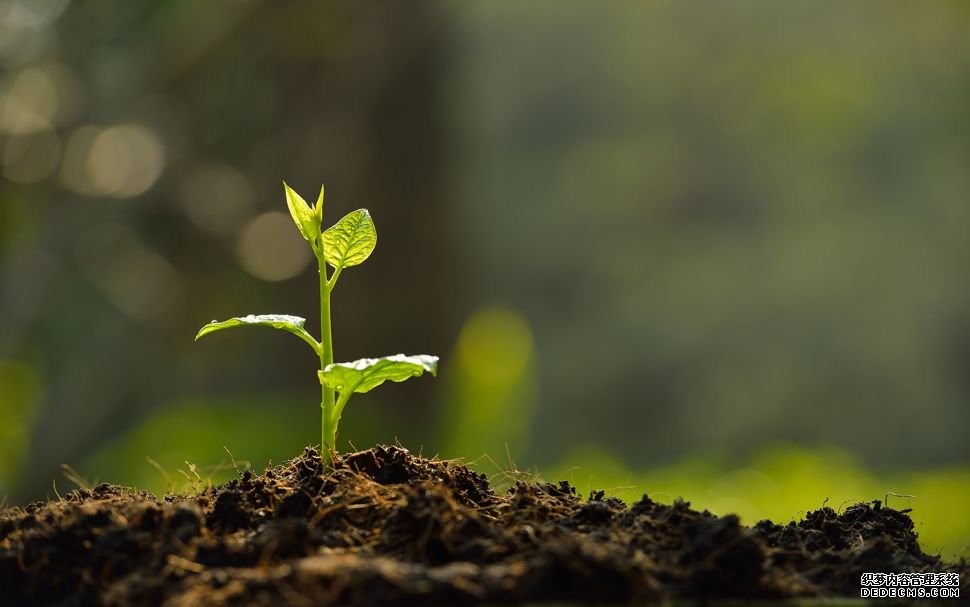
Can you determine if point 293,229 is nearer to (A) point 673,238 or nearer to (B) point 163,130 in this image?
(B) point 163,130

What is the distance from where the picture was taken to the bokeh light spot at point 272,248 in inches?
264

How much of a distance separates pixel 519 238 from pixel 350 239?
52.3ft

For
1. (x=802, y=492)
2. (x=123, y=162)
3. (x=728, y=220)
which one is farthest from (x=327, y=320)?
(x=728, y=220)

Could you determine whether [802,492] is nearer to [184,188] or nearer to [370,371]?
[370,371]

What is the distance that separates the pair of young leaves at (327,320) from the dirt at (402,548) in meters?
0.15

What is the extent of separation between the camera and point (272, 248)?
6.77 metres

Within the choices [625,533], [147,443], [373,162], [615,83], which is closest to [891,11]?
[615,83]

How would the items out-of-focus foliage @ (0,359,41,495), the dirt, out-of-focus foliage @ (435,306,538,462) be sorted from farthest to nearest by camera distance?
out-of-focus foliage @ (435,306,538,462)
out-of-focus foliage @ (0,359,41,495)
the dirt

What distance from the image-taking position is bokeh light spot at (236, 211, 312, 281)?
22.0ft

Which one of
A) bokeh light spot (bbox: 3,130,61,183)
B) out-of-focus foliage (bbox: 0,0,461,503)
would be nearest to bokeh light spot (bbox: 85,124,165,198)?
out-of-focus foliage (bbox: 0,0,461,503)

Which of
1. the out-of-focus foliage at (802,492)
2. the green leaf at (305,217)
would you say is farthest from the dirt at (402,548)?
the out-of-focus foliage at (802,492)

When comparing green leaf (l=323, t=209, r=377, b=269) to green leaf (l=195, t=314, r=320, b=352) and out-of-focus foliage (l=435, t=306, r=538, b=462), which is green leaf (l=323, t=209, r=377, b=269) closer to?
green leaf (l=195, t=314, r=320, b=352)

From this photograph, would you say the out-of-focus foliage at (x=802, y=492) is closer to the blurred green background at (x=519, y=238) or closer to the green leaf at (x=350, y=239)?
the blurred green background at (x=519, y=238)

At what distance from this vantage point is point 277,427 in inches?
226
